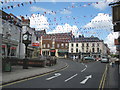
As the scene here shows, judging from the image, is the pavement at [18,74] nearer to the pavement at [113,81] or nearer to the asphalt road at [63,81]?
the asphalt road at [63,81]

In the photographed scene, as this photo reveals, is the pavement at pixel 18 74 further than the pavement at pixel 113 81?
Yes

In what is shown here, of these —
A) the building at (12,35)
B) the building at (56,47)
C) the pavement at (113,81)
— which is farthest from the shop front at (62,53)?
the pavement at (113,81)

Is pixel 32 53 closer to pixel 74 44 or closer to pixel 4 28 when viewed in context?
pixel 4 28

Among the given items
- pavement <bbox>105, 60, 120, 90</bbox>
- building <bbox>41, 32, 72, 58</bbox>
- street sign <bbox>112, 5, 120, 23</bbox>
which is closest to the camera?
street sign <bbox>112, 5, 120, 23</bbox>

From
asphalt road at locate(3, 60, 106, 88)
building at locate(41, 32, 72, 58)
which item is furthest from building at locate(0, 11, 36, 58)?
building at locate(41, 32, 72, 58)

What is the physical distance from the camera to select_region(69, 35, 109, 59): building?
6625 centimetres

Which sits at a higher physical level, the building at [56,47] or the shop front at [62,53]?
the building at [56,47]

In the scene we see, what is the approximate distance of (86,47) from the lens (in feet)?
224

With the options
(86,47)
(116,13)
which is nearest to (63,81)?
(116,13)

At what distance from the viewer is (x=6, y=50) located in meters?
28.9

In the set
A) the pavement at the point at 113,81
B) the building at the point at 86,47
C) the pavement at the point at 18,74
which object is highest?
the building at the point at 86,47

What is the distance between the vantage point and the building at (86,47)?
6625 cm

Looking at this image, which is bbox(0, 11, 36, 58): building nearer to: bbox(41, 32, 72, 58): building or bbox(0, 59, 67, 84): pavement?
bbox(0, 59, 67, 84): pavement

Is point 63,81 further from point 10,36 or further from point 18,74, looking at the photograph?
point 10,36
